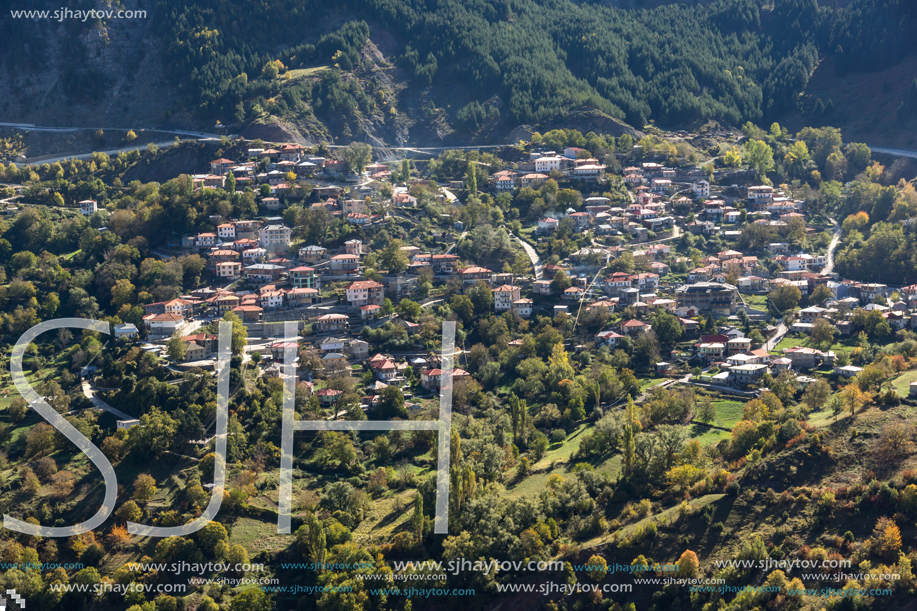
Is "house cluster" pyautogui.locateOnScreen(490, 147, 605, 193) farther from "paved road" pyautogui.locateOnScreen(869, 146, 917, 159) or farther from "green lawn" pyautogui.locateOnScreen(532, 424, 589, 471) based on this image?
"green lawn" pyautogui.locateOnScreen(532, 424, 589, 471)

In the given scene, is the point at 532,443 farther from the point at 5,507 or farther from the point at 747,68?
the point at 747,68

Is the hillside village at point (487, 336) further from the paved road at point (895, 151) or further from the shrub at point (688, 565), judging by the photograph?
the paved road at point (895, 151)

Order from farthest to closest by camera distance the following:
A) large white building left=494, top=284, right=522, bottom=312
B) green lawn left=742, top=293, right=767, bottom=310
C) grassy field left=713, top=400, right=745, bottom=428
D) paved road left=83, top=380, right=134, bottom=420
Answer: green lawn left=742, top=293, right=767, bottom=310, large white building left=494, top=284, right=522, bottom=312, paved road left=83, top=380, right=134, bottom=420, grassy field left=713, top=400, right=745, bottom=428

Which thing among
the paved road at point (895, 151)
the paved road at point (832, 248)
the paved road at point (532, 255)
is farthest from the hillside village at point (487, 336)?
the paved road at point (895, 151)

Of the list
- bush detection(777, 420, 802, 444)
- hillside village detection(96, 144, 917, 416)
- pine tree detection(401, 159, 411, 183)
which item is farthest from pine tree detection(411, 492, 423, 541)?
pine tree detection(401, 159, 411, 183)

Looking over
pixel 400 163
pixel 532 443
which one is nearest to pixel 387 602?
pixel 532 443
